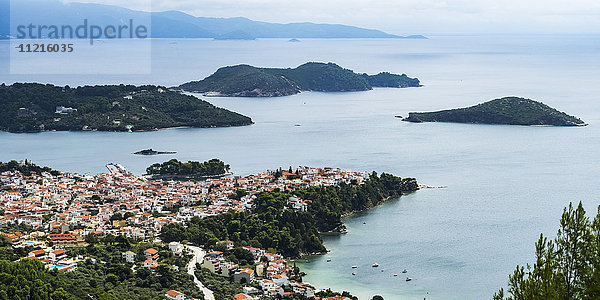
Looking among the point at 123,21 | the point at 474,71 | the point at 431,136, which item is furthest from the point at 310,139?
the point at 123,21

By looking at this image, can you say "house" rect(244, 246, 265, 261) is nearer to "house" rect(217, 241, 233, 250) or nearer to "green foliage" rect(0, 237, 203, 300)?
"house" rect(217, 241, 233, 250)

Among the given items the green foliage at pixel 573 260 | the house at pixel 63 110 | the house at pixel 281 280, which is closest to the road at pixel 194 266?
the house at pixel 281 280

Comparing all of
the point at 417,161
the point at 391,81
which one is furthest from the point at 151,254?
the point at 391,81

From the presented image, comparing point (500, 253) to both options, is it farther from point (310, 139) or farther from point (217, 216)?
point (310, 139)

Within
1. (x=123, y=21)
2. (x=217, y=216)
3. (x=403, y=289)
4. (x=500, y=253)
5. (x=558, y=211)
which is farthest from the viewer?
(x=123, y=21)

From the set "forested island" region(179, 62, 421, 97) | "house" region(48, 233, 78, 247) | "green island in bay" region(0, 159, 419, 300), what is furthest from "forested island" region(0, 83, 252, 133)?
"house" region(48, 233, 78, 247)

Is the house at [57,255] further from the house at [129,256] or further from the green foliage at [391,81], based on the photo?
the green foliage at [391,81]
